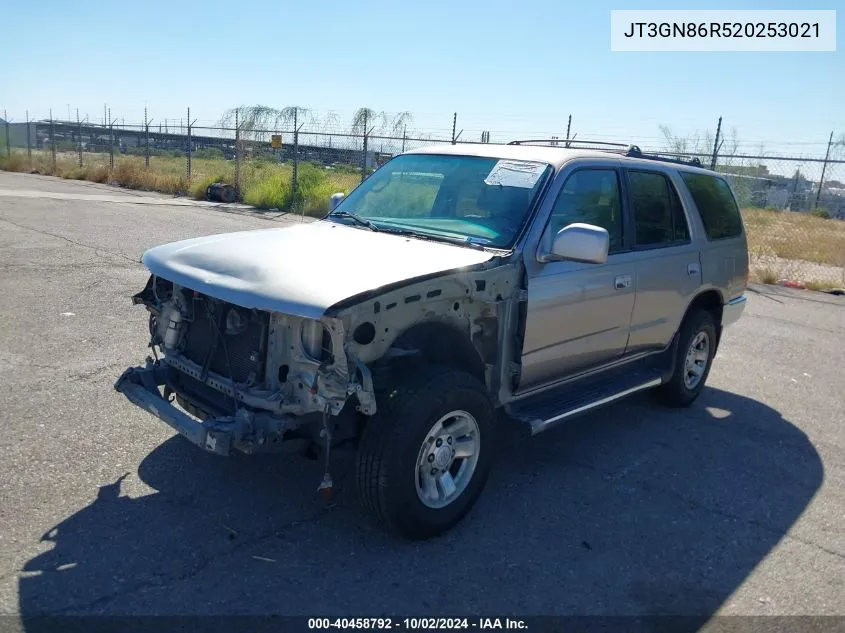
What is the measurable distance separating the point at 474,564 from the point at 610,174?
282 centimetres

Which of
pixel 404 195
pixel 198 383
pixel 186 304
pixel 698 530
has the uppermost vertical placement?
pixel 404 195

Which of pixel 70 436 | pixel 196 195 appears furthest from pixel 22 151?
pixel 70 436

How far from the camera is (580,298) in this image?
14.9 feet

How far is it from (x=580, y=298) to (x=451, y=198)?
1.07 meters

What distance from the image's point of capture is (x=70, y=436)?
4.57 metres

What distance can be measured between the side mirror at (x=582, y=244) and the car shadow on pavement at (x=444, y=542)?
143 centimetres

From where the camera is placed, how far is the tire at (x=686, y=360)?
590cm

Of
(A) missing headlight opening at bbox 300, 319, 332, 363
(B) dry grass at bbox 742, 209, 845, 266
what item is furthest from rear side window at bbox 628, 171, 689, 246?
(B) dry grass at bbox 742, 209, 845, 266

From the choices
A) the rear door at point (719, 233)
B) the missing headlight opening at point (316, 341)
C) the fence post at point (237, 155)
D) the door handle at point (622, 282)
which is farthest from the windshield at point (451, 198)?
the fence post at point (237, 155)

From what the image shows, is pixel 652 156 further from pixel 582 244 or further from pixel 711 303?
pixel 582 244

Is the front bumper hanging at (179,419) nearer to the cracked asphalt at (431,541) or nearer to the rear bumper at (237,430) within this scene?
the rear bumper at (237,430)

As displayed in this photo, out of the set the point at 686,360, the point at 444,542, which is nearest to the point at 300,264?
the point at 444,542

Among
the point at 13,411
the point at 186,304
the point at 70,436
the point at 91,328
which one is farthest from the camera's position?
the point at 91,328

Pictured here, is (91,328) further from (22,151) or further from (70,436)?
(22,151)
